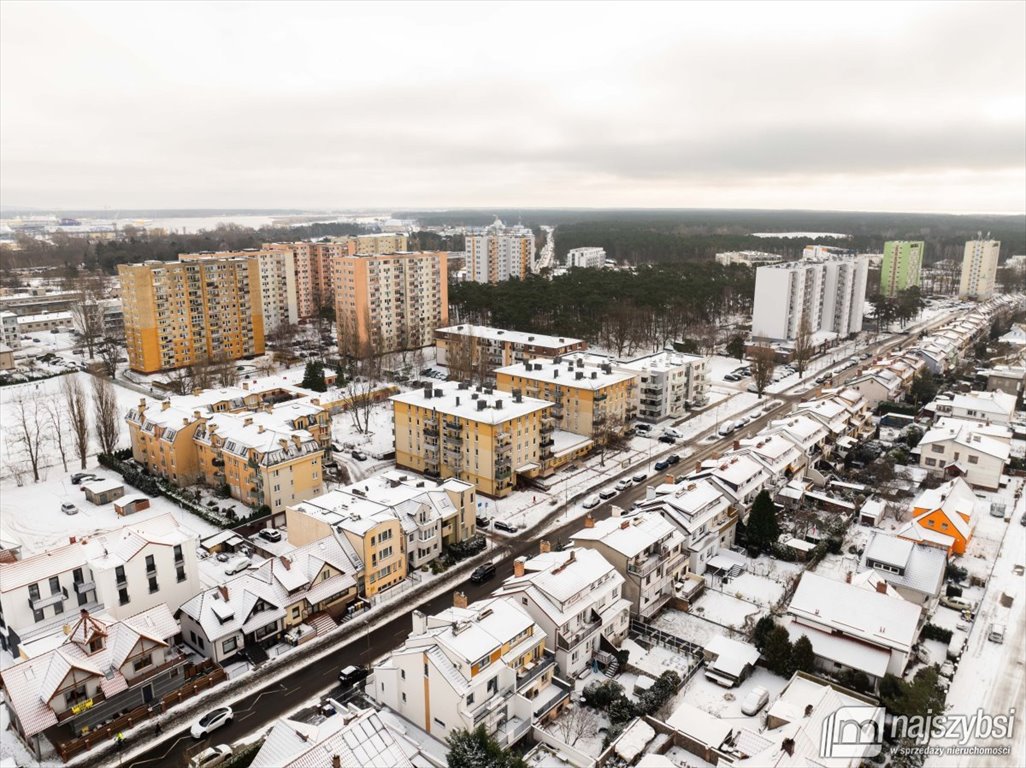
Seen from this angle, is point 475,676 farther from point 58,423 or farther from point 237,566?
point 58,423

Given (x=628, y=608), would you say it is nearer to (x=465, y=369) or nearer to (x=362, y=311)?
(x=465, y=369)

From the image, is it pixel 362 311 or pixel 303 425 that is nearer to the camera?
pixel 303 425

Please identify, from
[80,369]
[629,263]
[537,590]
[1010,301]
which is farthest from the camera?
[629,263]

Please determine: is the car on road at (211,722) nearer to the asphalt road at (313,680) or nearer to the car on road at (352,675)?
the asphalt road at (313,680)

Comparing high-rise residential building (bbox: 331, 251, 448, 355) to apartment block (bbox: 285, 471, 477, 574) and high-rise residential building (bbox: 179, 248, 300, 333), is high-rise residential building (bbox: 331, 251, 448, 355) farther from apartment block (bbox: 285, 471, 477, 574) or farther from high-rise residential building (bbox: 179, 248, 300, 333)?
apartment block (bbox: 285, 471, 477, 574)

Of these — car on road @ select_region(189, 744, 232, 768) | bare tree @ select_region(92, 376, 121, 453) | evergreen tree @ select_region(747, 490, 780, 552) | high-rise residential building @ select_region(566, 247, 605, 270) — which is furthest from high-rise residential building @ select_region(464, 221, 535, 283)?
car on road @ select_region(189, 744, 232, 768)

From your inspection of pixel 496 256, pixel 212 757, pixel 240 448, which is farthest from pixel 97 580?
pixel 496 256

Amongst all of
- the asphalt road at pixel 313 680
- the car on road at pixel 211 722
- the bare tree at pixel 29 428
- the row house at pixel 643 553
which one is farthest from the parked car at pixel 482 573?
the bare tree at pixel 29 428

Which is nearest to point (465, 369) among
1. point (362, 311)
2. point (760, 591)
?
point (362, 311)
